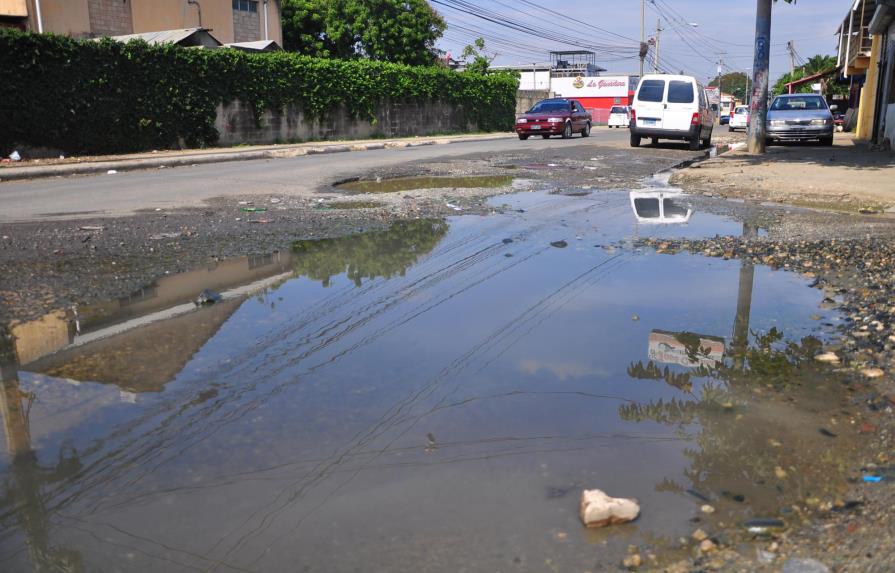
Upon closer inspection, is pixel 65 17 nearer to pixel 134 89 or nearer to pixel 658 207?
pixel 134 89

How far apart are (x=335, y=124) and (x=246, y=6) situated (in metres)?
11.4

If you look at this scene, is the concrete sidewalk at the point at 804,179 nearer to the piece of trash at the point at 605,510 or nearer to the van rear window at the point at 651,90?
the van rear window at the point at 651,90

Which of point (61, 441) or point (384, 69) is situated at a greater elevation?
point (384, 69)

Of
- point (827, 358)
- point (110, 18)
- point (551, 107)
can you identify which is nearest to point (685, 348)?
point (827, 358)

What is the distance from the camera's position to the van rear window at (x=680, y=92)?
784 inches

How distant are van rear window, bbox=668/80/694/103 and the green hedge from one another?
13.3m

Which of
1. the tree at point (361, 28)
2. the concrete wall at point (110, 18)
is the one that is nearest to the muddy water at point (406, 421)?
the concrete wall at point (110, 18)

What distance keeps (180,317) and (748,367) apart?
141 inches

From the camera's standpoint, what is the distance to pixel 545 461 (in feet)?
9.95

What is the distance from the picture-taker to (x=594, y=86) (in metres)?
78.6

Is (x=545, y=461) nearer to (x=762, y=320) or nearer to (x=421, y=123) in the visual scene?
(x=762, y=320)

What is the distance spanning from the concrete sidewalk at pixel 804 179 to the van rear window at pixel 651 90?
10.7 ft

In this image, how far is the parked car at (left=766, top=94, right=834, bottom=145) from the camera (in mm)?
20688

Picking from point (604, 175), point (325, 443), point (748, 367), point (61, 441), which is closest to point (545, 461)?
point (325, 443)
